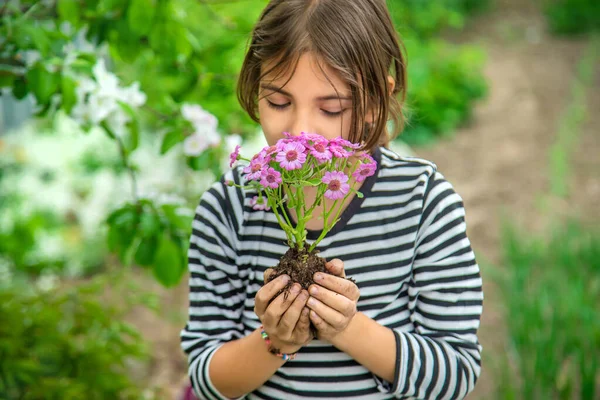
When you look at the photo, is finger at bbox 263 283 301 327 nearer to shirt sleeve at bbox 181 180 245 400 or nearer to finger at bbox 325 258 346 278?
finger at bbox 325 258 346 278

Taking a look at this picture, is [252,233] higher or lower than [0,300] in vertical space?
higher

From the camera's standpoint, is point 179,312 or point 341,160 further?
point 179,312

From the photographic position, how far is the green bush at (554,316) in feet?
7.77

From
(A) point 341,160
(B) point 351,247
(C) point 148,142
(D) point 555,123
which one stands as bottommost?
(B) point 351,247

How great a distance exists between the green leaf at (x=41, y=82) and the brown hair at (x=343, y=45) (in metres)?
0.64

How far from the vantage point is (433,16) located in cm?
797

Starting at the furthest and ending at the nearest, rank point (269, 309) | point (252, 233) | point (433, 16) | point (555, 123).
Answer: point (433, 16) < point (555, 123) < point (252, 233) < point (269, 309)

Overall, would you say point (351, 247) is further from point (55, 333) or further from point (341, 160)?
point (55, 333)

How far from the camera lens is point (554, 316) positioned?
248cm

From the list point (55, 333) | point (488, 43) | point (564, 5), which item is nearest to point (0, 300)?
point (55, 333)

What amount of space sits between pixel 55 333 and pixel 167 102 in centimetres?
85

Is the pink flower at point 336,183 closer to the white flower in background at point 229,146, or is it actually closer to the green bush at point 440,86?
the white flower in background at point 229,146

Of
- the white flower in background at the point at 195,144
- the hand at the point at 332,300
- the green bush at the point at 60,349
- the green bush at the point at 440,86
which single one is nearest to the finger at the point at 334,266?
the hand at the point at 332,300

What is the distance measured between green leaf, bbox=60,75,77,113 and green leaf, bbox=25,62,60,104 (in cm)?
2
